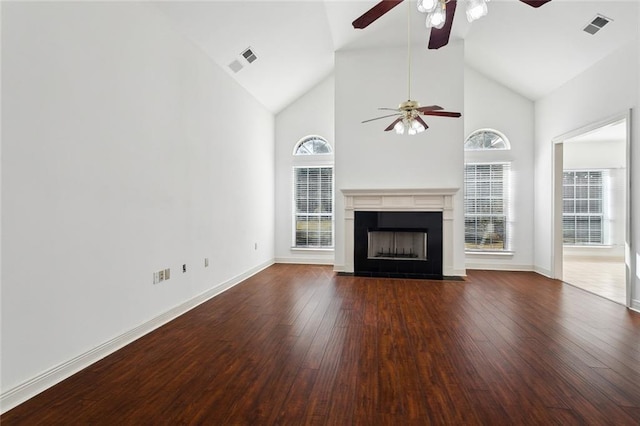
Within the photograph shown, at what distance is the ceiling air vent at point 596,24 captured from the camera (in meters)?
3.69

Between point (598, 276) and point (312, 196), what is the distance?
18.5ft

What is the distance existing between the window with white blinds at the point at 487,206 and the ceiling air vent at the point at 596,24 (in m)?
2.71

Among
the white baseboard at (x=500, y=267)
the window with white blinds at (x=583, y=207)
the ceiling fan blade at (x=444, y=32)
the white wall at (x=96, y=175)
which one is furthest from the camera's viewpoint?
the window with white blinds at (x=583, y=207)

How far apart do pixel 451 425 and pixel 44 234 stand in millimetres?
2772

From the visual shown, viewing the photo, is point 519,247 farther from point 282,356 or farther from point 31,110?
point 31,110

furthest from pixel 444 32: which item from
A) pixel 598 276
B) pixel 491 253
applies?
pixel 598 276

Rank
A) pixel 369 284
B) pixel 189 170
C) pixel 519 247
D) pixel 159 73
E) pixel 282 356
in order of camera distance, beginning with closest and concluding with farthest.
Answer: pixel 282 356
pixel 159 73
pixel 189 170
pixel 369 284
pixel 519 247

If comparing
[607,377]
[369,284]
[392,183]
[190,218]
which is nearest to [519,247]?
[392,183]

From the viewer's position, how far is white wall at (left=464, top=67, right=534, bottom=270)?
6.12 meters

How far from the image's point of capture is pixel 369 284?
502 cm

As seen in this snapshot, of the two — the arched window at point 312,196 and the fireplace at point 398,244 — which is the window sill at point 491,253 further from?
the arched window at point 312,196

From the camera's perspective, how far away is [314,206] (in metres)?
6.88

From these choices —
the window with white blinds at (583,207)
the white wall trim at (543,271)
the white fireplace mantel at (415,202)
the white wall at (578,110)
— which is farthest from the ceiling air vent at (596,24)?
the window with white blinds at (583,207)

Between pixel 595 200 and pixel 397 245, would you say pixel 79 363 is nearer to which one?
pixel 397 245
